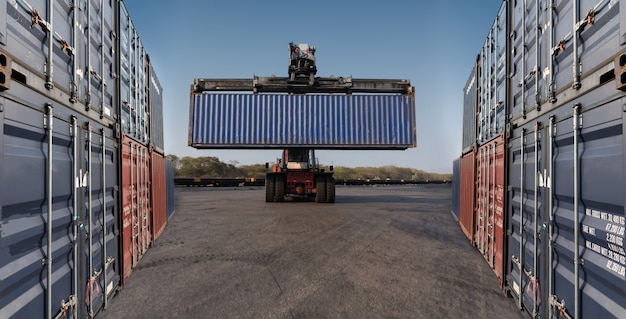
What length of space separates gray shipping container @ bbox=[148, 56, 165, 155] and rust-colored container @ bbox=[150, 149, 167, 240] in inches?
15.1

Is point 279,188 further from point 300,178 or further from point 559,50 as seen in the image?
point 559,50

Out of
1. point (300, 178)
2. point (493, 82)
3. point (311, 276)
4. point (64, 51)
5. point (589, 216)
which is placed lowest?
point (311, 276)

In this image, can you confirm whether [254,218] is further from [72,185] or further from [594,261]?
[594,261]

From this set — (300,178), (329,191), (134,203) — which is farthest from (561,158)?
(300,178)

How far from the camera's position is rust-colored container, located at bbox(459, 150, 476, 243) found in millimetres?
5594

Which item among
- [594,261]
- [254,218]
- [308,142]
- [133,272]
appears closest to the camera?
[594,261]

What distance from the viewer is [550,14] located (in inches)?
105

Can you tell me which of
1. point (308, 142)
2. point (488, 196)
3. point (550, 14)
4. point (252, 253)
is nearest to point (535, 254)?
point (488, 196)

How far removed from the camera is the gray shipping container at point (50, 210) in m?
1.86

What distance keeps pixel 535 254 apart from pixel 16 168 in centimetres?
484

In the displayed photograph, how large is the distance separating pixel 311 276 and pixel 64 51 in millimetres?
4057

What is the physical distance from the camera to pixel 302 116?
1138cm

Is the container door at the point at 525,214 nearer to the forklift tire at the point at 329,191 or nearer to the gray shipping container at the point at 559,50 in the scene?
the gray shipping container at the point at 559,50

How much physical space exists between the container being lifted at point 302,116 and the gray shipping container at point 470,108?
425 cm
